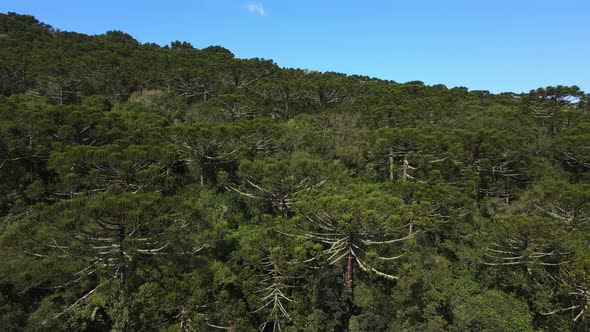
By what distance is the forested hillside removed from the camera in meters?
14.0

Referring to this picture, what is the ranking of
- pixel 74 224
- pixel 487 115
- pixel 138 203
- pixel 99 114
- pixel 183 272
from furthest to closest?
pixel 487 115 < pixel 99 114 < pixel 183 272 < pixel 138 203 < pixel 74 224

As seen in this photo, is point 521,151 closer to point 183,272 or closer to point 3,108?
point 183,272

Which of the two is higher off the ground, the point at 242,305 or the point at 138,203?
the point at 138,203

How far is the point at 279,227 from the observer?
17688 millimetres

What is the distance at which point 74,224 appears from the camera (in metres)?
12.6

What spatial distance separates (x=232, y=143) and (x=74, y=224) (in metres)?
13.7

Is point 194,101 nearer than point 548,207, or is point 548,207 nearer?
point 548,207

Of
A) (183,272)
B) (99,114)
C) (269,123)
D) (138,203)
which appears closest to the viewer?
(138,203)

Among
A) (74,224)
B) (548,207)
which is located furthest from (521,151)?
→ (74,224)

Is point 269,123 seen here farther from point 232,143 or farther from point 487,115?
point 487,115

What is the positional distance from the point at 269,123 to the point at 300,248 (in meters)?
14.2

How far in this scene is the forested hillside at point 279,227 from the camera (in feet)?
46.0

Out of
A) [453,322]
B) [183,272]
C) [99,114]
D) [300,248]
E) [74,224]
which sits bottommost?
[453,322]

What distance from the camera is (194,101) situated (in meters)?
42.4
